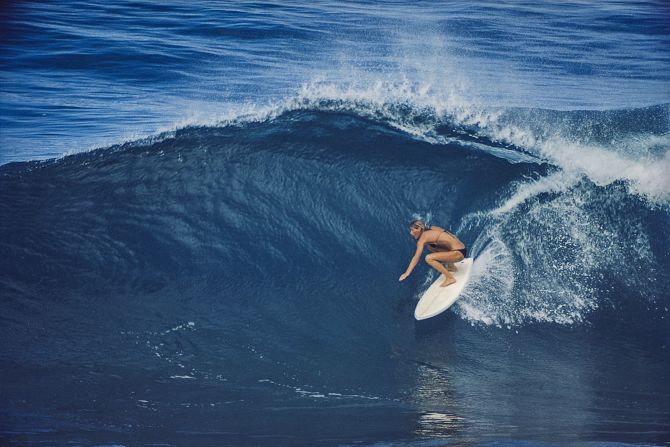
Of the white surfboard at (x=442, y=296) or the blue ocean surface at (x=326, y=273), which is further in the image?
the white surfboard at (x=442, y=296)

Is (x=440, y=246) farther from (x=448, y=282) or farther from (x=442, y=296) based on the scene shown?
(x=442, y=296)

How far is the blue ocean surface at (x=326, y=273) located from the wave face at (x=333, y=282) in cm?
3

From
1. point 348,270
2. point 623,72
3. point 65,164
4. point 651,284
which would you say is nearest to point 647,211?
point 651,284

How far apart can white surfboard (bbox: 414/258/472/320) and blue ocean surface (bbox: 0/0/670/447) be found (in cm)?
16

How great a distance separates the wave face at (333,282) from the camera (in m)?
6.14

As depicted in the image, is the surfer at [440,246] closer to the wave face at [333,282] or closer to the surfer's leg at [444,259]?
the surfer's leg at [444,259]

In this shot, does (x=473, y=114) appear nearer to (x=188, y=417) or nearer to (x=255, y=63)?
(x=188, y=417)

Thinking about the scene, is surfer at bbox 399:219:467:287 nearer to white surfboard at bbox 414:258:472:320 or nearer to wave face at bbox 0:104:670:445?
white surfboard at bbox 414:258:472:320

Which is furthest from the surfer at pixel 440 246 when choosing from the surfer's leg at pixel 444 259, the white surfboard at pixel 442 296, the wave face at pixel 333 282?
the wave face at pixel 333 282

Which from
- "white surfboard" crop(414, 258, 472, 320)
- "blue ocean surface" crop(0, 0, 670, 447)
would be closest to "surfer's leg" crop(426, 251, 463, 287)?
"white surfboard" crop(414, 258, 472, 320)

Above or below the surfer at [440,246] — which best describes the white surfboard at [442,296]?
below

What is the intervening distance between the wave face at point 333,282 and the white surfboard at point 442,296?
0.22 metres

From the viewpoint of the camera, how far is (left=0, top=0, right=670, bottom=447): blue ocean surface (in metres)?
6.05

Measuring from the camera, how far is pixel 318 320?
7977 mm
